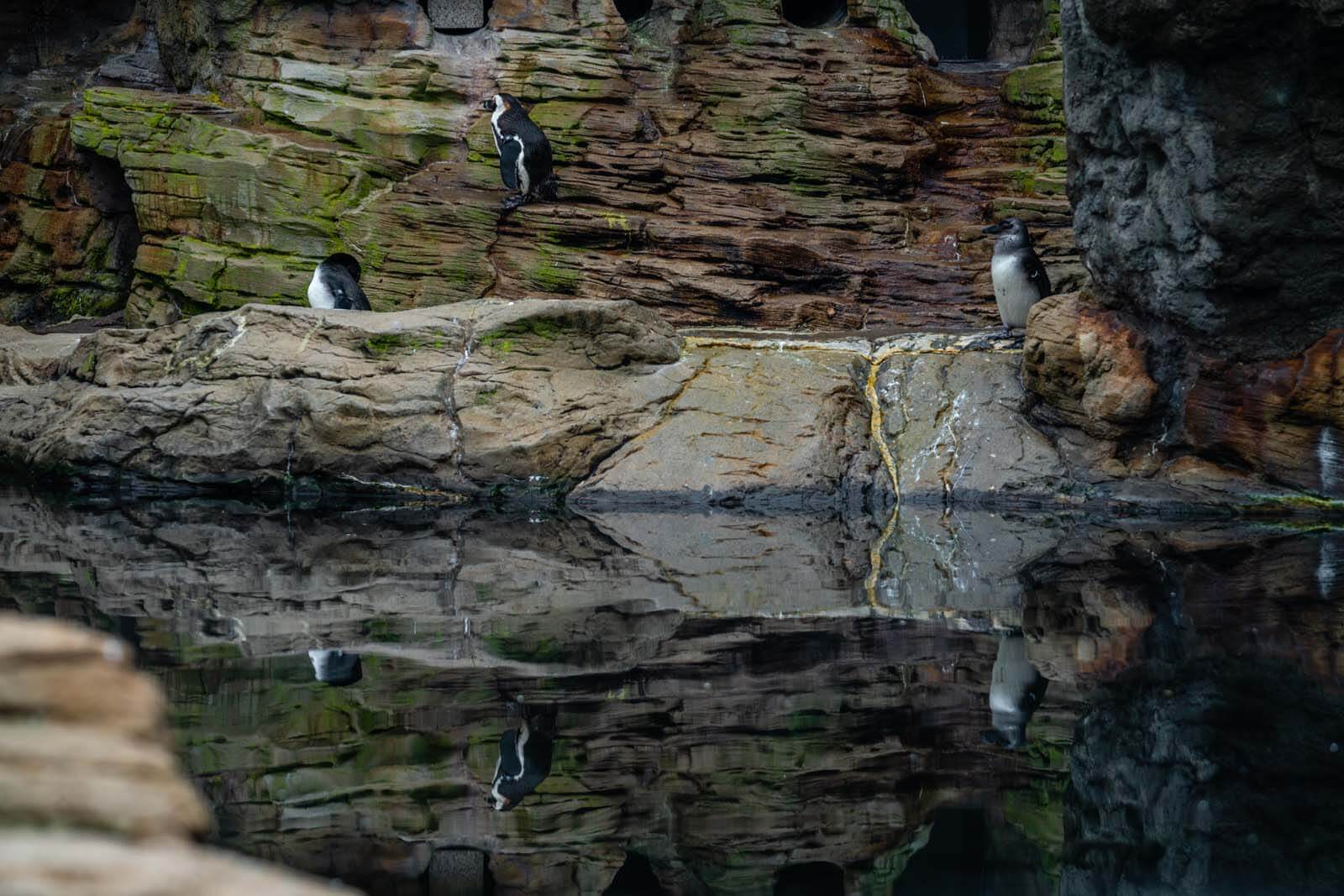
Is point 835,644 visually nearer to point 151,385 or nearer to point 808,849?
point 808,849

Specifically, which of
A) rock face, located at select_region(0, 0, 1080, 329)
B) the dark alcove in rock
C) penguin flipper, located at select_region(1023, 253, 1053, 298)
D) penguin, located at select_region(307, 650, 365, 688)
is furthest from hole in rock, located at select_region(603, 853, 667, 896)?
the dark alcove in rock

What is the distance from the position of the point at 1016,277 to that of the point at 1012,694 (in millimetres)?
5840

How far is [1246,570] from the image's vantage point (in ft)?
17.1

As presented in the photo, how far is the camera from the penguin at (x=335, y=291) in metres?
9.90

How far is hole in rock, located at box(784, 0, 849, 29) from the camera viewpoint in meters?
13.4

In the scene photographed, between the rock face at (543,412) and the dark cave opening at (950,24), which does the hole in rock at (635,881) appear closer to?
the rock face at (543,412)

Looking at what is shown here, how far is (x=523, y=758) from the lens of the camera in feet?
9.32

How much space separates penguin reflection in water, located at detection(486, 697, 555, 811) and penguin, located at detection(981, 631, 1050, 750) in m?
1.01

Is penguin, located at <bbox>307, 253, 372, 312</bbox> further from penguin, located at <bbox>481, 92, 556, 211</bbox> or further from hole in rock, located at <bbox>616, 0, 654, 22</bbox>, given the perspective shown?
hole in rock, located at <bbox>616, 0, 654, 22</bbox>

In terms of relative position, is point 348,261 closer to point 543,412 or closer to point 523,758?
point 543,412

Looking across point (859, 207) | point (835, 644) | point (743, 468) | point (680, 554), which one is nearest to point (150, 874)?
point (835, 644)

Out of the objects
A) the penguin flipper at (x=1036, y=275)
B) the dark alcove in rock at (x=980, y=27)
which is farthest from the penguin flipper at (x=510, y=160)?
the dark alcove in rock at (x=980, y=27)

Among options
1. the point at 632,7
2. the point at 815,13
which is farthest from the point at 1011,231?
the point at 632,7

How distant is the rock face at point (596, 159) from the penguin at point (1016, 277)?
1720mm
